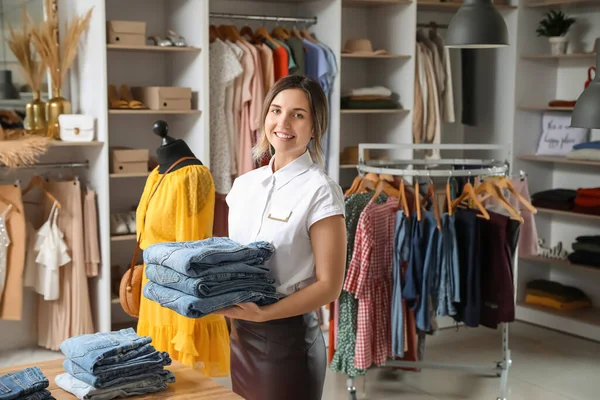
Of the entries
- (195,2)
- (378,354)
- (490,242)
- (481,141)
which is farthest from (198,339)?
A: (481,141)

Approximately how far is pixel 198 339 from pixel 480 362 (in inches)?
85.4

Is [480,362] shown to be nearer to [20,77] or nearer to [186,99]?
[186,99]

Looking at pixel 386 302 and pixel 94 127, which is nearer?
pixel 386 302

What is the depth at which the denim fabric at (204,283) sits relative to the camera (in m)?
2.00

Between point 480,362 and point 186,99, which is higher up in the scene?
point 186,99

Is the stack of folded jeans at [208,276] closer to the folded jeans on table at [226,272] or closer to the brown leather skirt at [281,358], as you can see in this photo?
the folded jeans on table at [226,272]

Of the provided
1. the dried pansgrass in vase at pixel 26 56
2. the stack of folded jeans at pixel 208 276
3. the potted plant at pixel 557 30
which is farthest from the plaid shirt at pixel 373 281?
the potted plant at pixel 557 30

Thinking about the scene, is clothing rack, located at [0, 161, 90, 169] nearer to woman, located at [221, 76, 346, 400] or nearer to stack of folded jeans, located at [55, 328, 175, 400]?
woman, located at [221, 76, 346, 400]

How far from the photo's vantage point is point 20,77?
4574 mm

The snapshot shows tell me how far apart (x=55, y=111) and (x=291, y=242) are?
2776 mm

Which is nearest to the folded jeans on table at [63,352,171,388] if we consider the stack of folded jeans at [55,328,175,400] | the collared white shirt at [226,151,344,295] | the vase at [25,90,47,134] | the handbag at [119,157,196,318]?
the stack of folded jeans at [55,328,175,400]

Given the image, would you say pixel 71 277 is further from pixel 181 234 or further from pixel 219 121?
pixel 181 234

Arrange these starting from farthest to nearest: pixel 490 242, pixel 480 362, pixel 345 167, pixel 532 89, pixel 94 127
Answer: pixel 532 89 → pixel 345 167 → pixel 480 362 → pixel 94 127 → pixel 490 242

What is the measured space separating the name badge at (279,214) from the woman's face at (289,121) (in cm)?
17
